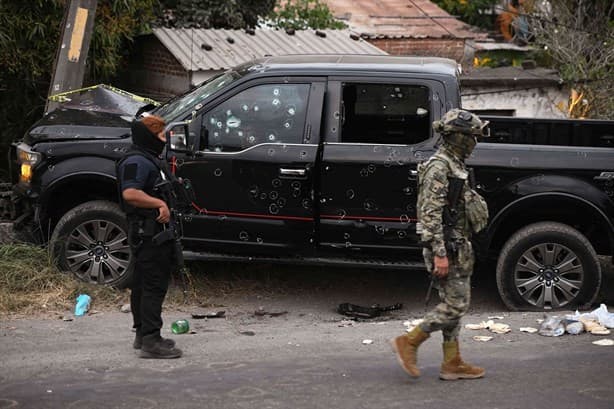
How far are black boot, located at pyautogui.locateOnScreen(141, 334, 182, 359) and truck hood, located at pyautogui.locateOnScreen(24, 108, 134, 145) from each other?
2.15m

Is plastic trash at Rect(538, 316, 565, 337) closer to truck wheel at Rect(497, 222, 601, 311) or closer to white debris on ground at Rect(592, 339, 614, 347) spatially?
white debris on ground at Rect(592, 339, 614, 347)

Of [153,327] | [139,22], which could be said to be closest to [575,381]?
[153,327]

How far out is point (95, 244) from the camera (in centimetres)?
783

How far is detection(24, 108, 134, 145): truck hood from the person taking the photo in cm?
786

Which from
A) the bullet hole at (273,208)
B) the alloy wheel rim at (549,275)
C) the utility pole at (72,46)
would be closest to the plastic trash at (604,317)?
the alloy wheel rim at (549,275)

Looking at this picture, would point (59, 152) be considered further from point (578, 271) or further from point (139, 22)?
point (139, 22)

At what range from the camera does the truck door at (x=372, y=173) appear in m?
7.50

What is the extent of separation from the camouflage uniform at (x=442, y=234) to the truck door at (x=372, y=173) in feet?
5.51

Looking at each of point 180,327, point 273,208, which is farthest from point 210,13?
point 180,327

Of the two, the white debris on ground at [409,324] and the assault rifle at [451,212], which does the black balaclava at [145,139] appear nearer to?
the assault rifle at [451,212]

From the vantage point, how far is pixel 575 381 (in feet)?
19.7

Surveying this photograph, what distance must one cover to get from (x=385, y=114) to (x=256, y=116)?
1.09m

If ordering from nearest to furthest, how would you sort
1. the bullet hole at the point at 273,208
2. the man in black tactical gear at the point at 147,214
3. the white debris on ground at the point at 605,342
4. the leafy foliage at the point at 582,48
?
1. the man in black tactical gear at the point at 147,214
2. the white debris on ground at the point at 605,342
3. the bullet hole at the point at 273,208
4. the leafy foliage at the point at 582,48

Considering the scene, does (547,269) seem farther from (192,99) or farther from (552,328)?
(192,99)
